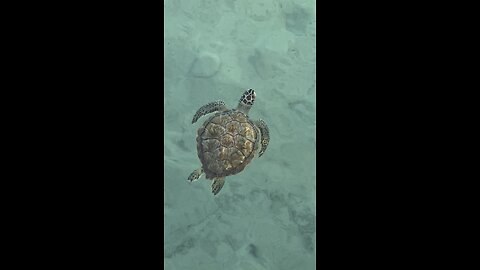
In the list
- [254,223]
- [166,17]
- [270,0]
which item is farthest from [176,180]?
[270,0]

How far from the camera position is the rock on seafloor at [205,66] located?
3.71 meters

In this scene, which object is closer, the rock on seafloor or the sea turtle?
the sea turtle

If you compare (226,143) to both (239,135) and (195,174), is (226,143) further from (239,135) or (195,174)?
(195,174)

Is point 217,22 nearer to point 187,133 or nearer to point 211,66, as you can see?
point 211,66

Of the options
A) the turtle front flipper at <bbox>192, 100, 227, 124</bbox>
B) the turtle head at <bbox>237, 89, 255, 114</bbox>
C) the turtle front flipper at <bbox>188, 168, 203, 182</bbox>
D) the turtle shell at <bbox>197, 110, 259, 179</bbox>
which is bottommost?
the turtle front flipper at <bbox>188, 168, 203, 182</bbox>

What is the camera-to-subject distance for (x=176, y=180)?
11.9ft

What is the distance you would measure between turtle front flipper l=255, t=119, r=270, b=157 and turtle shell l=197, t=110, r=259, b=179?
53 millimetres

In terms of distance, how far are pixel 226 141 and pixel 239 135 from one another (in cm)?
10

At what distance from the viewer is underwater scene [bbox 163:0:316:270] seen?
3.61 m

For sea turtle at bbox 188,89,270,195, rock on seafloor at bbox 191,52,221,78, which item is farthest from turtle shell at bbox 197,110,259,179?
rock on seafloor at bbox 191,52,221,78

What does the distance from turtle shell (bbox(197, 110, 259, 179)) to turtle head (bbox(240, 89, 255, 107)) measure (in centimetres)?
9

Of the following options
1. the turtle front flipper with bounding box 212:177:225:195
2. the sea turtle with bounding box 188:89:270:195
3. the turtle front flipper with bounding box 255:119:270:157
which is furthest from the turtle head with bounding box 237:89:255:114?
the turtle front flipper with bounding box 212:177:225:195

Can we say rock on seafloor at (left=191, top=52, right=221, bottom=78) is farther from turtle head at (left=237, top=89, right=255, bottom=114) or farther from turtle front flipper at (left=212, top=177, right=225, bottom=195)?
turtle front flipper at (left=212, top=177, right=225, bottom=195)

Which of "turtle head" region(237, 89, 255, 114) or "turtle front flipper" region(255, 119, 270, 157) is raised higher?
"turtle head" region(237, 89, 255, 114)
